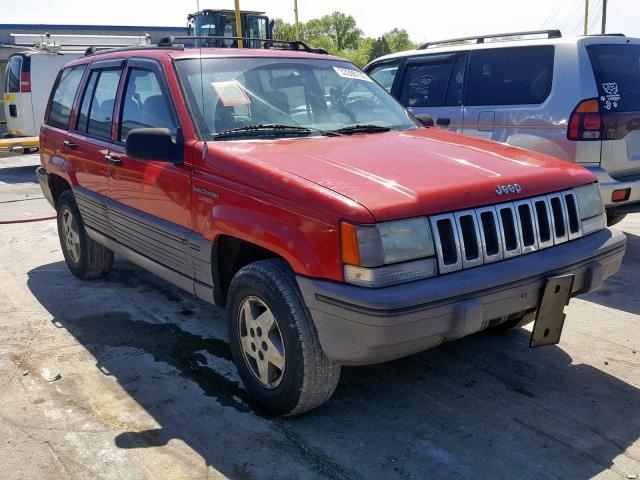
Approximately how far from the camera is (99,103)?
5.01 metres

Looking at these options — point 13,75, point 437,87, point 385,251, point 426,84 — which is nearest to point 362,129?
point 385,251

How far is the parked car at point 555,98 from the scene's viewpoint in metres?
5.52

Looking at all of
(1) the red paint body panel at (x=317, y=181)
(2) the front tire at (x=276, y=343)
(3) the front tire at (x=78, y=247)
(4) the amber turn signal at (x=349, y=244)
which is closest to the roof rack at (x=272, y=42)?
(1) the red paint body panel at (x=317, y=181)

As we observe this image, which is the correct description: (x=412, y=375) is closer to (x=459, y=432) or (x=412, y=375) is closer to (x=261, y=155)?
(x=459, y=432)

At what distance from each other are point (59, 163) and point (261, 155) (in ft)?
9.64

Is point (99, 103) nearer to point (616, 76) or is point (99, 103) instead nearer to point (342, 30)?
point (616, 76)

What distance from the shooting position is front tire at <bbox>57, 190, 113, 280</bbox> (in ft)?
18.3

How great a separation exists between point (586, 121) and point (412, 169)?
299 cm

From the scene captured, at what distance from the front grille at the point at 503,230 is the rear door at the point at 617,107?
238 centimetres

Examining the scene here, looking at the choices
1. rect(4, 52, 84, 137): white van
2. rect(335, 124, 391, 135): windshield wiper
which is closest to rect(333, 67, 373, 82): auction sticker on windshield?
rect(335, 124, 391, 135): windshield wiper

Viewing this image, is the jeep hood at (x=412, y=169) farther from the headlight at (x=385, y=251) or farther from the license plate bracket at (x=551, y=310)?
the license plate bracket at (x=551, y=310)

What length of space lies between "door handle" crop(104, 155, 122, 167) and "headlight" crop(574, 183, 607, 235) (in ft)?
9.73

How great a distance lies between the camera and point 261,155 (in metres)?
3.43

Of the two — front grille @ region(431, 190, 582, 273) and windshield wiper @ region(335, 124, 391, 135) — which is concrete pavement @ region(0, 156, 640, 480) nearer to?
front grille @ region(431, 190, 582, 273)
